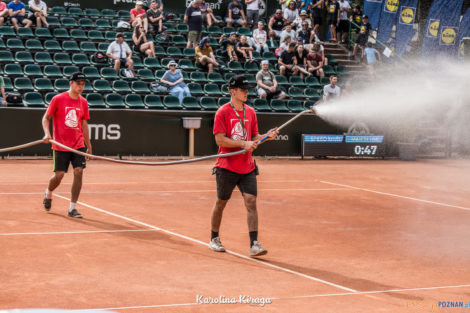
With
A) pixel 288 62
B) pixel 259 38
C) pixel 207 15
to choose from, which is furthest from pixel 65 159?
pixel 207 15

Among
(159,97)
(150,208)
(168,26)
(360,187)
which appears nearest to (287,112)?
(159,97)

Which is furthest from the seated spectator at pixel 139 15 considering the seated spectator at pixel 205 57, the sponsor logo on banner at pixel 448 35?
the sponsor logo on banner at pixel 448 35

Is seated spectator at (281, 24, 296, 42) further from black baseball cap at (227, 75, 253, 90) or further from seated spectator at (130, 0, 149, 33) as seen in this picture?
black baseball cap at (227, 75, 253, 90)

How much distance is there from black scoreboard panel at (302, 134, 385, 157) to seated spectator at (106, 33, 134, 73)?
670 cm

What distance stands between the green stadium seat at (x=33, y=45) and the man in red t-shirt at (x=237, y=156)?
16732mm

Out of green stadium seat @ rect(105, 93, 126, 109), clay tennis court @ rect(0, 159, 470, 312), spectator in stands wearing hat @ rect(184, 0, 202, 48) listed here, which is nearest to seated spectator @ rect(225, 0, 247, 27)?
spectator in stands wearing hat @ rect(184, 0, 202, 48)

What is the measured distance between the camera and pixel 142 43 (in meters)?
25.0

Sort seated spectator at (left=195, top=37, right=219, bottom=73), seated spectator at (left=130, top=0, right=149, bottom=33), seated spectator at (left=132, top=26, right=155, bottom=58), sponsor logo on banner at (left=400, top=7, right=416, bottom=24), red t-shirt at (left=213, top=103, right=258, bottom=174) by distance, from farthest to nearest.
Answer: sponsor logo on banner at (left=400, top=7, right=416, bottom=24) → seated spectator at (left=130, top=0, right=149, bottom=33) → seated spectator at (left=195, top=37, right=219, bottom=73) → seated spectator at (left=132, top=26, right=155, bottom=58) → red t-shirt at (left=213, top=103, right=258, bottom=174)

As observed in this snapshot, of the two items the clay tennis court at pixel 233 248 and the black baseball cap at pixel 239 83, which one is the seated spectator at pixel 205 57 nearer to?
the clay tennis court at pixel 233 248

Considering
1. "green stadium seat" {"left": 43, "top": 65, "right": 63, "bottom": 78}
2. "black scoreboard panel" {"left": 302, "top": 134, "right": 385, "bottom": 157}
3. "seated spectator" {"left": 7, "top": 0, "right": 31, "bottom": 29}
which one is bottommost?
"black scoreboard panel" {"left": 302, "top": 134, "right": 385, "bottom": 157}

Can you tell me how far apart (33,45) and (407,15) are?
15460 millimetres

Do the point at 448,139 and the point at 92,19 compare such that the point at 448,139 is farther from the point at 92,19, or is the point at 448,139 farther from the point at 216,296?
the point at 216,296

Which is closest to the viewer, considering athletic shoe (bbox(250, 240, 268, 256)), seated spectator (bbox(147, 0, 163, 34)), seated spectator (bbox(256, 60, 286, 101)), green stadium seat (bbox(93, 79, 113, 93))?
athletic shoe (bbox(250, 240, 268, 256))

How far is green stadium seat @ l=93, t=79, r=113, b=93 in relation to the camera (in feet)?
73.2
